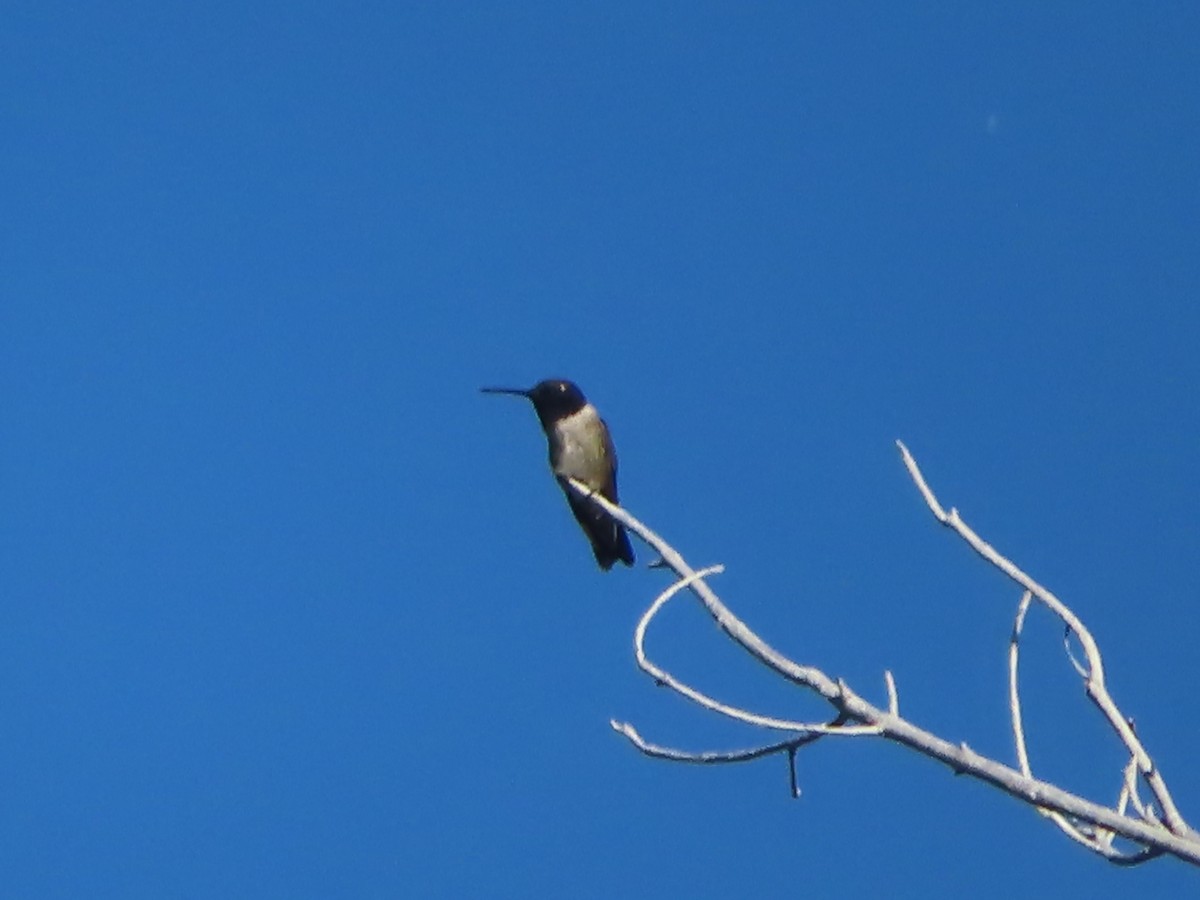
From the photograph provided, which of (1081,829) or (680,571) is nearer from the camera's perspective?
(1081,829)

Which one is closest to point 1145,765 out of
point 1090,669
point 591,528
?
point 1090,669

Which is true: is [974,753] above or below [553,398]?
below

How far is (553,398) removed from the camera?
10.1 m

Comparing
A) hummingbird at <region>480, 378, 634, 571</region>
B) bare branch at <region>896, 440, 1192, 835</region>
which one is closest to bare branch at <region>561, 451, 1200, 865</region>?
bare branch at <region>896, 440, 1192, 835</region>

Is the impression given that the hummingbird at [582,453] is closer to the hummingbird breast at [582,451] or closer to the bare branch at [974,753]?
the hummingbird breast at [582,451]

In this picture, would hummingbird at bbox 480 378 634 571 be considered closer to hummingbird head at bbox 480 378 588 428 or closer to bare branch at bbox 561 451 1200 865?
hummingbird head at bbox 480 378 588 428

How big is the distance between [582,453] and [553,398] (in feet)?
1.60

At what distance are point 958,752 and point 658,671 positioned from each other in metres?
0.54

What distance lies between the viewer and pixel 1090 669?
9.66 feet

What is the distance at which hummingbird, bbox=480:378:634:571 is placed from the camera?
9383mm

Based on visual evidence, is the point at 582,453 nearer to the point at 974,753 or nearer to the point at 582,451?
the point at 582,451

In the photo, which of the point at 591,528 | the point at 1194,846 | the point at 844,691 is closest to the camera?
the point at 1194,846

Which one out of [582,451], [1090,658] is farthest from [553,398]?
[1090,658]

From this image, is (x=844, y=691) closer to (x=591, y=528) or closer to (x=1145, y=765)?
(x=1145, y=765)
